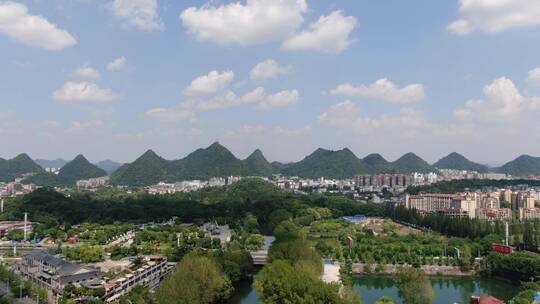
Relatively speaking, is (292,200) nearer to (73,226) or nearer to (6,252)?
(73,226)


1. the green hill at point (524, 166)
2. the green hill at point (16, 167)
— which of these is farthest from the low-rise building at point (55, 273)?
the green hill at point (524, 166)

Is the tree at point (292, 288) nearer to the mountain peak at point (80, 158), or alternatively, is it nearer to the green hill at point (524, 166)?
the mountain peak at point (80, 158)

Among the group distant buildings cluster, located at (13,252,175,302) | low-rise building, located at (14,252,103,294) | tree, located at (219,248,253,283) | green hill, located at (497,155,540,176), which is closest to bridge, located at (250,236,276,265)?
tree, located at (219,248,253,283)

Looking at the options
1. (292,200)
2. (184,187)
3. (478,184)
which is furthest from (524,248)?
(184,187)

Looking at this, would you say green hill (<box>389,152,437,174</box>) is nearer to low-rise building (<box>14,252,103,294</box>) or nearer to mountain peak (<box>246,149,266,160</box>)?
mountain peak (<box>246,149,266,160</box>)

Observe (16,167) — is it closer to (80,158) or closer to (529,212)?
(80,158)

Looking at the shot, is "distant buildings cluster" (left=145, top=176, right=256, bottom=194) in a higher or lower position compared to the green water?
higher
